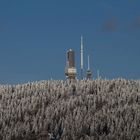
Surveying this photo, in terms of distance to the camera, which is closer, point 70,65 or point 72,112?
point 72,112

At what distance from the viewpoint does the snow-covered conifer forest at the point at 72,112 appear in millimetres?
13688

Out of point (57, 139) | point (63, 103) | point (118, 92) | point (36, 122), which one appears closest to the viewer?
point (57, 139)

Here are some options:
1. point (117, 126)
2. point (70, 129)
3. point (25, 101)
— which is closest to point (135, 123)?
point (117, 126)

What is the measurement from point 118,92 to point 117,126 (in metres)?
3.39

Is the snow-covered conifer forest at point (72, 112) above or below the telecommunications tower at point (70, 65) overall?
below

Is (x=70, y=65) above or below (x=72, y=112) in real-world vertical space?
above

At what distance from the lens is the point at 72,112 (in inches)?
599

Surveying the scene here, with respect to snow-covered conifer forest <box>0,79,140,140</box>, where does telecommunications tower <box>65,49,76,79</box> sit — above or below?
above

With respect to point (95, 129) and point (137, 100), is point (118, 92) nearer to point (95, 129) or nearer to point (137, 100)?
point (137, 100)

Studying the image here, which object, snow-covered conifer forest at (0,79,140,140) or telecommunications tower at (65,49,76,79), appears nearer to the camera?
snow-covered conifer forest at (0,79,140,140)

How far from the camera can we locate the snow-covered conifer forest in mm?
13688

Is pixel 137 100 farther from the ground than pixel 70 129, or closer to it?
farther from the ground

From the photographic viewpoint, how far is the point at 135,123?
13.8 m

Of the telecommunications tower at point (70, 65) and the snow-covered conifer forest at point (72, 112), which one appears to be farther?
the telecommunications tower at point (70, 65)
